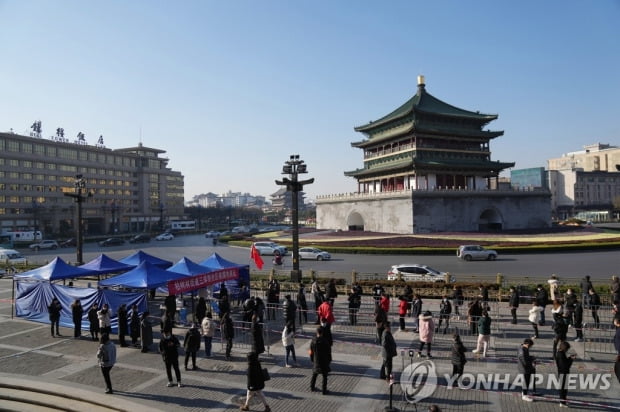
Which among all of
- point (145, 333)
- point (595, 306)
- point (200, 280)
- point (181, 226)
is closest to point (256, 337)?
point (145, 333)

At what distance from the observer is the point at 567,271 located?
85.6ft

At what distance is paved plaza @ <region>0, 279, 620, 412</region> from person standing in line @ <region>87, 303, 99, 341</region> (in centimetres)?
33

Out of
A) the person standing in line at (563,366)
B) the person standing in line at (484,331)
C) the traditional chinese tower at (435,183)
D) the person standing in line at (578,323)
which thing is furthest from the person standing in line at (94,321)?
the traditional chinese tower at (435,183)

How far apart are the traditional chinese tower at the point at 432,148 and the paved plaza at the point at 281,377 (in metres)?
40.0

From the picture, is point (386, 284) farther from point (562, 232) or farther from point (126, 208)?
point (126, 208)

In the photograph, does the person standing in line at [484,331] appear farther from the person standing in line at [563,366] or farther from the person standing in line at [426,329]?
the person standing in line at [563,366]

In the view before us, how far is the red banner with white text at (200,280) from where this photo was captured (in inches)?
606

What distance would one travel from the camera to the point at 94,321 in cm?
1488

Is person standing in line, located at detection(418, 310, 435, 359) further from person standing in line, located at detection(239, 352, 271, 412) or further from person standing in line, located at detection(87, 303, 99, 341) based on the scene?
person standing in line, located at detection(87, 303, 99, 341)

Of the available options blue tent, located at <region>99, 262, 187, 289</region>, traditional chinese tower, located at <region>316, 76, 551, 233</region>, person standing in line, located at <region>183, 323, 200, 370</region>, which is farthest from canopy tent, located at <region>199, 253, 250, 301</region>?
traditional chinese tower, located at <region>316, 76, 551, 233</region>

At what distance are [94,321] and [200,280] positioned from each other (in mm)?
3981

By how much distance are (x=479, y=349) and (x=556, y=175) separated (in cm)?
12240

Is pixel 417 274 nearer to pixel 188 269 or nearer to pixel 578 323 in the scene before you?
pixel 578 323

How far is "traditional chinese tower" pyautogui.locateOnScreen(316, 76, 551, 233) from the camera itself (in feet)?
165
